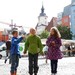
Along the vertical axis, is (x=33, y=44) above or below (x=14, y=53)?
above

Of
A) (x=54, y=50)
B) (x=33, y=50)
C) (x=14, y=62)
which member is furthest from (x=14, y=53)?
(x=54, y=50)

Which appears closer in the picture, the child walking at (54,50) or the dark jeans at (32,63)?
the dark jeans at (32,63)

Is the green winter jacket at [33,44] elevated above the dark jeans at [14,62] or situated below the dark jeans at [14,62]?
above

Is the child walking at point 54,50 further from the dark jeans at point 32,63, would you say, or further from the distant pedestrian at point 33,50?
the dark jeans at point 32,63

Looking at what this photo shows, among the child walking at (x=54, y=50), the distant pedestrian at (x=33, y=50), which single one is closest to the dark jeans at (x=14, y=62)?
the distant pedestrian at (x=33, y=50)

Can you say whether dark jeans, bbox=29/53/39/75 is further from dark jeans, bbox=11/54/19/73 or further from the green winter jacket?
dark jeans, bbox=11/54/19/73

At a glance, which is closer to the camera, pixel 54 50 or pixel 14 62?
pixel 14 62

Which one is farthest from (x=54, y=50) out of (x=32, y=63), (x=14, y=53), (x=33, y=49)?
(x=14, y=53)

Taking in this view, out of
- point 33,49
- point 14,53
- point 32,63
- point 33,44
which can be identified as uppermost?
point 33,44

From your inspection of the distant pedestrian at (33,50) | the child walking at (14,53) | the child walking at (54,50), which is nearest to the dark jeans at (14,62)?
the child walking at (14,53)

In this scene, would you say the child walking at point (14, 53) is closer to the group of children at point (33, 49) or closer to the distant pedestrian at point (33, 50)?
the group of children at point (33, 49)

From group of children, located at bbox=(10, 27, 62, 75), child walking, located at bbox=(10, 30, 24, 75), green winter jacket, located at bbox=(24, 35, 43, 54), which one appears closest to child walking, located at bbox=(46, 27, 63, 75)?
group of children, located at bbox=(10, 27, 62, 75)

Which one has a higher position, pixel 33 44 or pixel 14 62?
pixel 33 44

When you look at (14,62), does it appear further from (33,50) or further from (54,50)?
(54,50)
